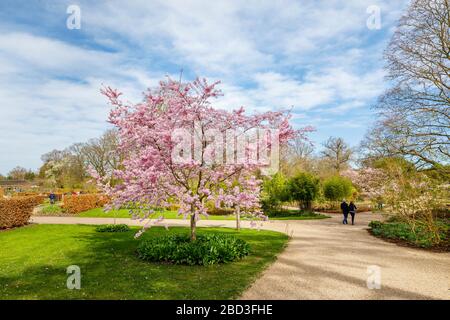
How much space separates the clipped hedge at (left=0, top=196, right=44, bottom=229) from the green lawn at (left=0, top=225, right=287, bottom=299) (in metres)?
4.57

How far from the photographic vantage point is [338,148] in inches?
1907

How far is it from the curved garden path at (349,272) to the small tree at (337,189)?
47.9ft

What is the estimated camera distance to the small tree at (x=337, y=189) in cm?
2594

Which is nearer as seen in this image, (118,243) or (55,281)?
(55,281)

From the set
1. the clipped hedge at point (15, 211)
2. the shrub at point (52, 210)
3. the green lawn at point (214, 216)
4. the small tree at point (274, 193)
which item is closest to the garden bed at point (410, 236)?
the green lawn at point (214, 216)

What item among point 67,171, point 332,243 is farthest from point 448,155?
point 67,171

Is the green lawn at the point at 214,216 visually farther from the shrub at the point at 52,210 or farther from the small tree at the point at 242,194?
the small tree at the point at 242,194

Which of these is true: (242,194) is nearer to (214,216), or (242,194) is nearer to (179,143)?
(179,143)

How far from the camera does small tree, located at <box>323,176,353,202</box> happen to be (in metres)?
25.9

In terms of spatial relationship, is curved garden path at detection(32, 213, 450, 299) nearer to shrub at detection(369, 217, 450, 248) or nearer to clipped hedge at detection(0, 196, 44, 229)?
shrub at detection(369, 217, 450, 248)
